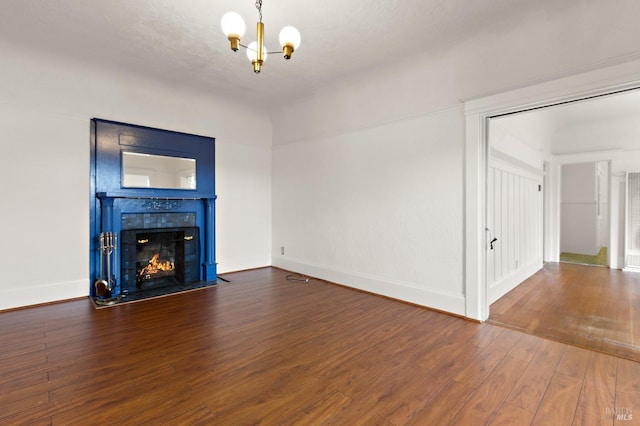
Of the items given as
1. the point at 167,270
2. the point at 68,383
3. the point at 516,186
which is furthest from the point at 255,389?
the point at 516,186

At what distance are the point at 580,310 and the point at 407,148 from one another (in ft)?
9.37

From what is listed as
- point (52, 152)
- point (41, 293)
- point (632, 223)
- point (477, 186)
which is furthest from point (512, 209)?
point (41, 293)

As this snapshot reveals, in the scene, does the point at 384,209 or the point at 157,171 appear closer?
the point at 384,209

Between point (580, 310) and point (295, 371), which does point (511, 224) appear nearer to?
point (580, 310)

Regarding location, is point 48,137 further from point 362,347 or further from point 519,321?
point 519,321

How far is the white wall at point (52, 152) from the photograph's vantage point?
3.65m

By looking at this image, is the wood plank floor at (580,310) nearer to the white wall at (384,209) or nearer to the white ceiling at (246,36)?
the white wall at (384,209)

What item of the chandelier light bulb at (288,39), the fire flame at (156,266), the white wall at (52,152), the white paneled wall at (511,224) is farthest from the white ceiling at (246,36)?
the fire flame at (156,266)

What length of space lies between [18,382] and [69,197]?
264 centimetres

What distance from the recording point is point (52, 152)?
12.9 ft

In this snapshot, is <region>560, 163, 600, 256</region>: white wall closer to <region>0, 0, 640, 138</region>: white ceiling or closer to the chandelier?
<region>0, 0, 640, 138</region>: white ceiling

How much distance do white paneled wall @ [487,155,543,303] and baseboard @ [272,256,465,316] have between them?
61 centimetres

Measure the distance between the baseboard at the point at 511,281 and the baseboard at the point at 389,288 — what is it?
44cm

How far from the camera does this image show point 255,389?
2090 mm
